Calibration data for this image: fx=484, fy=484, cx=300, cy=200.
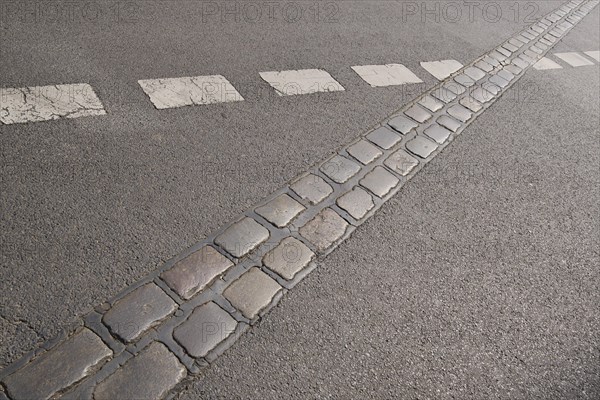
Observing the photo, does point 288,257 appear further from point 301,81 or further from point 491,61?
point 491,61

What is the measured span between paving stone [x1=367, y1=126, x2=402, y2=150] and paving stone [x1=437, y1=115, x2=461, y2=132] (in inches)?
21.9

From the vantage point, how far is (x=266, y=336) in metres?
2.12

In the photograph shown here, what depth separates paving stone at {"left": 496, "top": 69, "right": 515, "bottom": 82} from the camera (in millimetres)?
5176

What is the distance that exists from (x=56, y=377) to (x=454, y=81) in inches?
170

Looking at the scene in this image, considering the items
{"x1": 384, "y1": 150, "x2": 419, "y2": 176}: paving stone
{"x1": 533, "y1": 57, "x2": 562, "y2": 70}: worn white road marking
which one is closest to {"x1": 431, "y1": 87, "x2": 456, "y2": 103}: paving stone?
{"x1": 384, "y1": 150, "x2": 419, "y2": 176}: paving stone

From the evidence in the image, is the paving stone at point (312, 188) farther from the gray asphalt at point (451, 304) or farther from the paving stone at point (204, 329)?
the paving stone at point (204, 329)

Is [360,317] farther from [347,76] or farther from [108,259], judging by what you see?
[347,76]

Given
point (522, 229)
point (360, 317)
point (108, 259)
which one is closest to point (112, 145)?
point (108, 259)

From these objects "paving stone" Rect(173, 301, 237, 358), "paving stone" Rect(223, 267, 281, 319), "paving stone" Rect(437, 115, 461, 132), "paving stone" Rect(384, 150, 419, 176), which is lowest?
"paving stone" Rect(437, 115, 461, 132)

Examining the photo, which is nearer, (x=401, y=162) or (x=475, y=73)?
(x=401, y=162)

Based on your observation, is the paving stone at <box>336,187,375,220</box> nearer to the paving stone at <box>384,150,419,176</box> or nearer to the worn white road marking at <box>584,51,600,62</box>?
the paving stone at <box>384,150,419,176</box>

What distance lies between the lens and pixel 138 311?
2096 millimetres

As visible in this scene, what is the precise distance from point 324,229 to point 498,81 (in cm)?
332

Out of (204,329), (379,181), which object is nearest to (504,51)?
(379,181)
